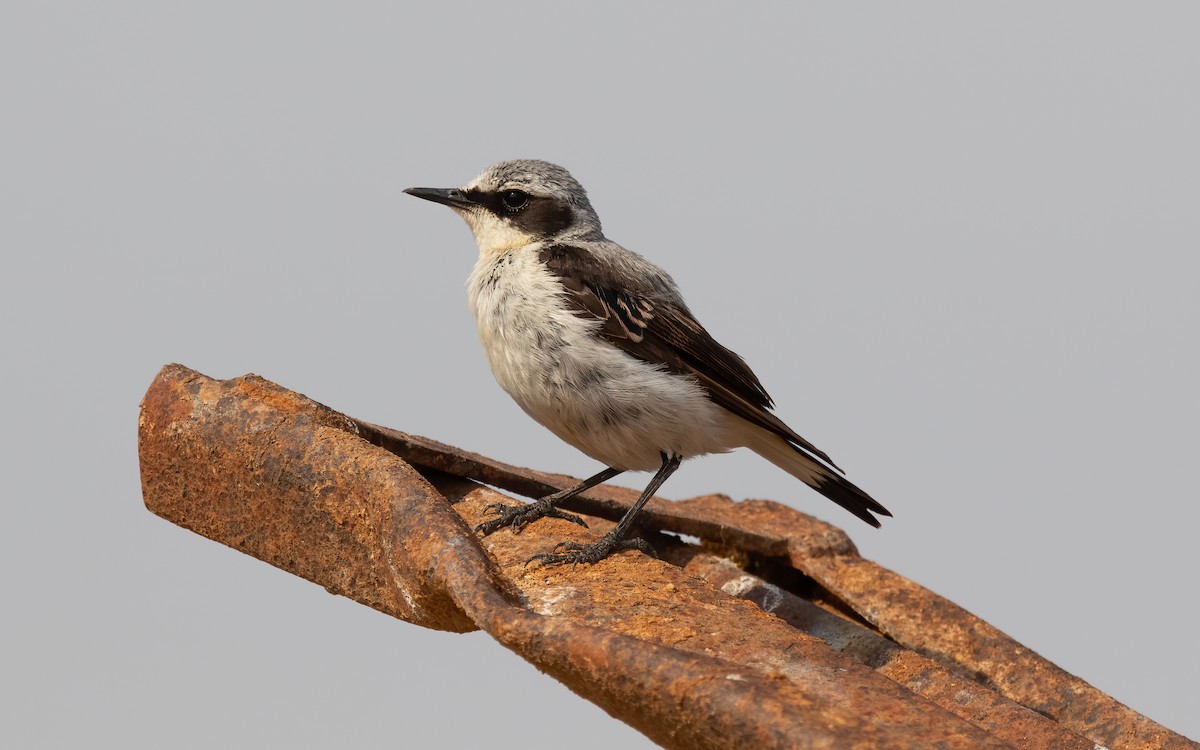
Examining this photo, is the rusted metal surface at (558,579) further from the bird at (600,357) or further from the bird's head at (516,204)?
the bird's head at (516,204)

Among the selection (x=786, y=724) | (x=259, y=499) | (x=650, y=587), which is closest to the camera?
(x=786, y=724)

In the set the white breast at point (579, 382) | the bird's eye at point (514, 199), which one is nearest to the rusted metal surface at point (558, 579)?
the white breast at point (579, 382)

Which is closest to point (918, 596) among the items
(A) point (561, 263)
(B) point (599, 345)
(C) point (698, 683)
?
(B) point (599, 345)

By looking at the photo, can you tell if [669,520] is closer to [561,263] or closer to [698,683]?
[561,263]

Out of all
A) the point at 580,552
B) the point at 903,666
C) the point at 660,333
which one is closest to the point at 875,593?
the point at 903,666

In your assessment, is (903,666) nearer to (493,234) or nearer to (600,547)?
(600,547)

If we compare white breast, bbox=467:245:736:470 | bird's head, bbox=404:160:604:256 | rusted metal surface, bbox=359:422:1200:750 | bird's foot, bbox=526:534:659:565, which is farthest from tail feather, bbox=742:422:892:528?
bird's foot, bbox=526:534:659:565

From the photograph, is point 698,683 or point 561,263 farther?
point 561,263
